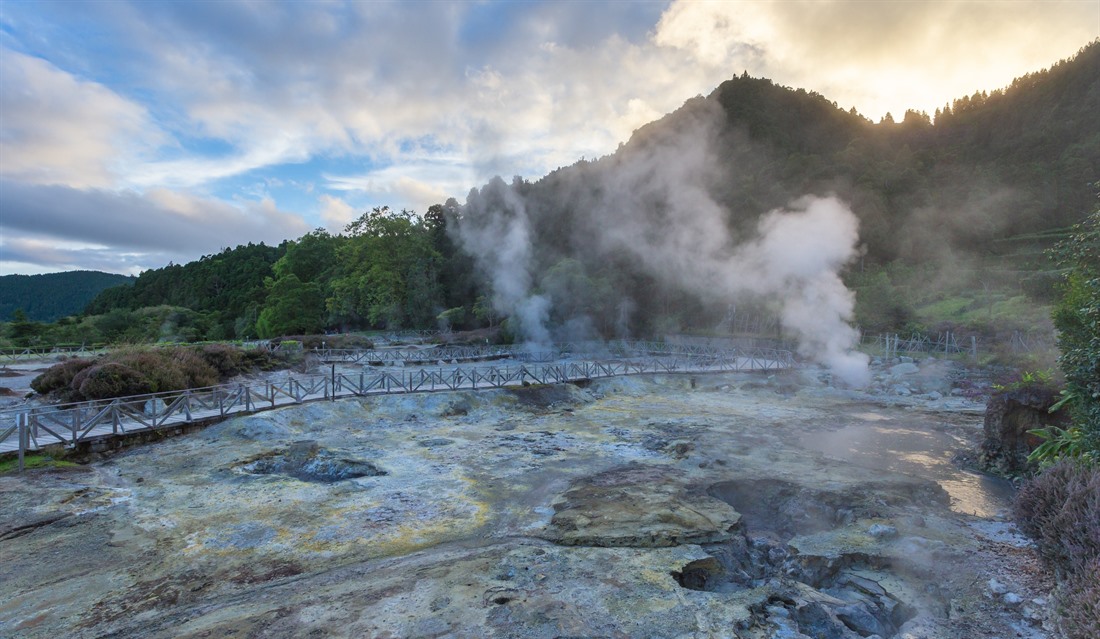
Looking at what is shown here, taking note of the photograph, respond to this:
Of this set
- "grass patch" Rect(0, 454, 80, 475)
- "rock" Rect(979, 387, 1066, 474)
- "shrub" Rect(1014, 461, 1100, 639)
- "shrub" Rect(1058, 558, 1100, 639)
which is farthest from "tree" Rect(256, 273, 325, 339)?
"shrub" Rect(1058, 558, 1100, 639)

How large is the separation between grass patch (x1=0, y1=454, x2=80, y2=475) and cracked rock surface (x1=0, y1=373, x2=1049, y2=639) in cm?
31

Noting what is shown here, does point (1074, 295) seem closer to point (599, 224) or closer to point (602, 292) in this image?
point (602, 292)

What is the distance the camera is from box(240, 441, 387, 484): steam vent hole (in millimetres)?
10953

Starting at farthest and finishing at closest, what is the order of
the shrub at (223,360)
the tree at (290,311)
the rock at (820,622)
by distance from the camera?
the tree at (290,311) → the shrub at (223,360) → the rock at (820,622)

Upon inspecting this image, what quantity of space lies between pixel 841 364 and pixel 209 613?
25917 millimetres

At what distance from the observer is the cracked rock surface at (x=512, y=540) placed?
18.6 ft

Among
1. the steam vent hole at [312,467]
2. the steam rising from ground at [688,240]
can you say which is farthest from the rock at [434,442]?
the steam rising from ground at [688,240]

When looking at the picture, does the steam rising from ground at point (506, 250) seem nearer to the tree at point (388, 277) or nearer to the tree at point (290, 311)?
the tree at point (388, 277)

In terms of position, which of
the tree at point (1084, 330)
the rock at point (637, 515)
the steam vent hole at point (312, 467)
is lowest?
the steam vent hole at point (312, 467)

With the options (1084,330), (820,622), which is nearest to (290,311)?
(820,622)

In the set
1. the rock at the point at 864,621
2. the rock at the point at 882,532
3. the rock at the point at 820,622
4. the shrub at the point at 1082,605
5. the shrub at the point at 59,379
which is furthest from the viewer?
the shrub at the point at 59,379

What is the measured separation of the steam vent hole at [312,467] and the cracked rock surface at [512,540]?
0.06 meters

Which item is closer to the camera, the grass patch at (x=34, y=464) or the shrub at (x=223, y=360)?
the grass patch at (x=34, y=464)

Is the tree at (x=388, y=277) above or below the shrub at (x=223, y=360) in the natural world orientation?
above
